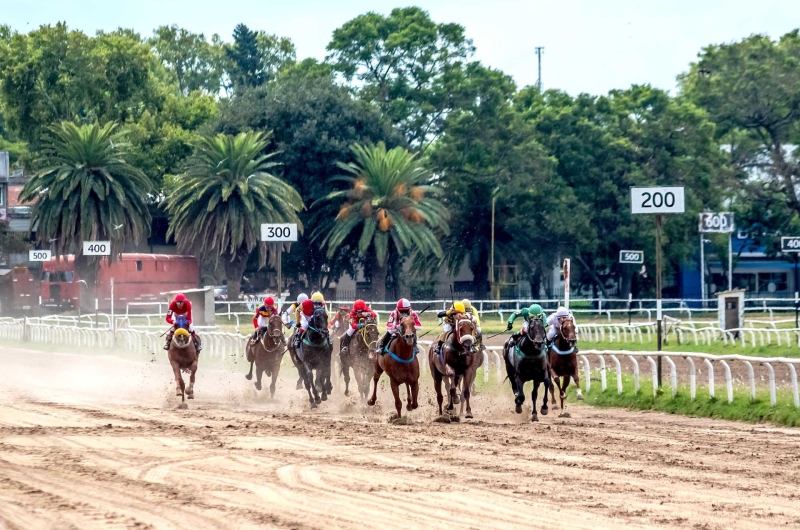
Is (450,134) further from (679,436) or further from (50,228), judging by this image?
(679,436)

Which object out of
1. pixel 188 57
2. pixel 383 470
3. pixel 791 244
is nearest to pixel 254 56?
pixel 188 57

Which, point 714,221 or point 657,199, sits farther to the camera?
Answer: point 714,221

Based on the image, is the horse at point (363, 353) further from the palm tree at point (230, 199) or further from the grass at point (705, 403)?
the palm tree at point (230, 199)

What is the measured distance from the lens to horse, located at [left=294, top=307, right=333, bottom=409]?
21609 mm

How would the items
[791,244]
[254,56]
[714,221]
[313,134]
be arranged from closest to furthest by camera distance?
[714,221]
[791,244]
[313,134]
[254,56]

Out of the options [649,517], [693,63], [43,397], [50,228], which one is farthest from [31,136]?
[649,517]

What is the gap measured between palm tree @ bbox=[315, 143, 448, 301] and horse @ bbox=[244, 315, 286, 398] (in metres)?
34.0

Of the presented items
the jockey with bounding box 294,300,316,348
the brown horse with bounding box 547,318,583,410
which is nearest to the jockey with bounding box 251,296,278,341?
the jockey with bounding box 294,300,316,348

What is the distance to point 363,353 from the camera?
71.5ft

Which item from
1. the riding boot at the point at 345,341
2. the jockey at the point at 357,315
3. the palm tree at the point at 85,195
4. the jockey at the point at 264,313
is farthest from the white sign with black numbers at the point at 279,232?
the palm tree at the point at 85,195

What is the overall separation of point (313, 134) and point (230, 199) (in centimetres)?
742

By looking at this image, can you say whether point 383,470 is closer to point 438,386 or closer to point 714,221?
→ point 438,386

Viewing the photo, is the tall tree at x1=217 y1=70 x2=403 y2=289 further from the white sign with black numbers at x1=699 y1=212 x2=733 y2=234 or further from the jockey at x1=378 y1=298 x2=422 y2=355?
the jockey at x1=378 y1=298 x2=422 y2=355

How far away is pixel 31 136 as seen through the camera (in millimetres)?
74500
